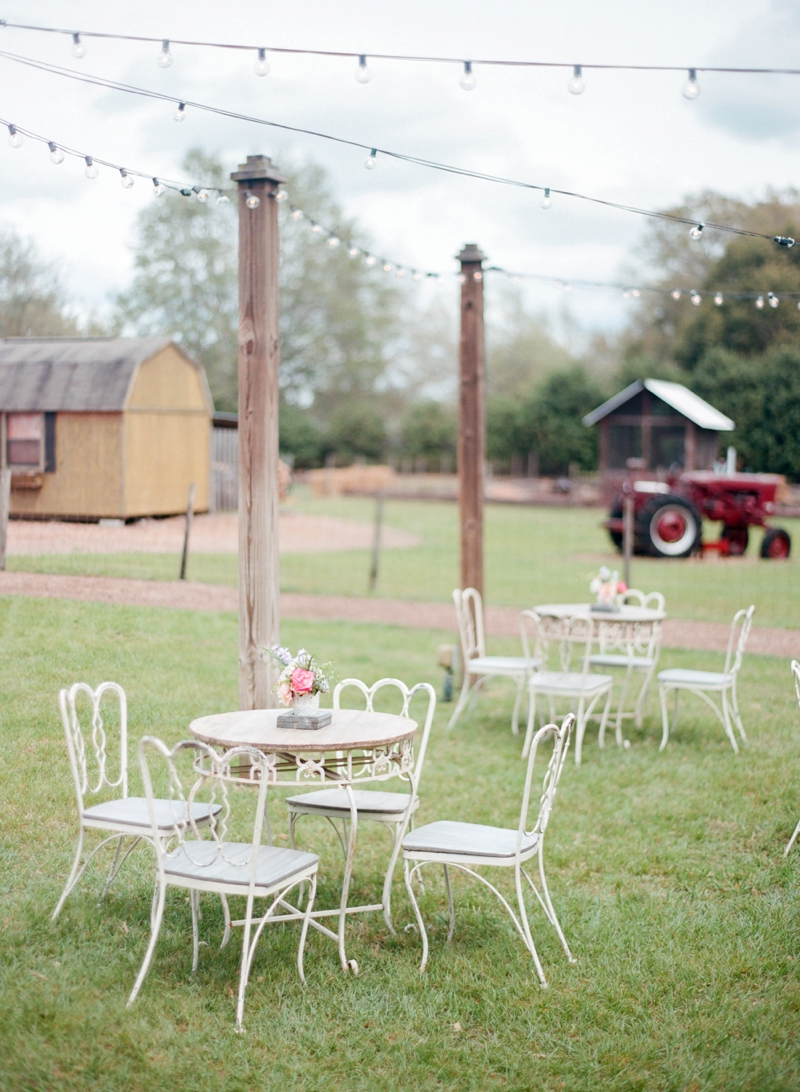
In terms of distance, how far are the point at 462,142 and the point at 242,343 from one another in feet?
63.2

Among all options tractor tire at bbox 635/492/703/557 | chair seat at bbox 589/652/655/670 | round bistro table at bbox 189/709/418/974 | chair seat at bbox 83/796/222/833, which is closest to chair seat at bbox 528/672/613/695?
chair seat at bbox 589/652/655/670

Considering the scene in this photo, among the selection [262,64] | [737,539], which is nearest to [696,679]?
[262,64]

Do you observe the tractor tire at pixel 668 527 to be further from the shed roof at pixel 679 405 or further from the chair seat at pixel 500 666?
the chair seat at pixel 500 666

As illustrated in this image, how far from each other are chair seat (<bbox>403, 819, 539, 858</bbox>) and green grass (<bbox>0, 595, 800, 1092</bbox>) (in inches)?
15.7

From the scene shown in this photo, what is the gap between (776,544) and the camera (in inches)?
703

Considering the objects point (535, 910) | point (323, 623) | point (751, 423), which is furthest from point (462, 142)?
point (535, 910)

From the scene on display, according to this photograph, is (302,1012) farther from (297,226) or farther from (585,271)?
(585,271)

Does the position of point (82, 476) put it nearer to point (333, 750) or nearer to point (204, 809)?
point (204, 809)

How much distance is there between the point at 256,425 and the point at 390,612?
20.5ft

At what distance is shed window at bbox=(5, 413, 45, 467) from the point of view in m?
5.78

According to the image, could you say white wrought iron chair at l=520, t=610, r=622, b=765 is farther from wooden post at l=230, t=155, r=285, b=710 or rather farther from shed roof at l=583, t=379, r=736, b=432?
shed roof at l=583, t=379, r=736, b=432

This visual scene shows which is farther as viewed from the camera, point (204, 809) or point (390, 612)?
point (390, 612)

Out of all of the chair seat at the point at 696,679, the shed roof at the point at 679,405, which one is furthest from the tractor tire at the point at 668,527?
the chair seat at the point at 696,679

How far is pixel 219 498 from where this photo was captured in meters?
7.36
